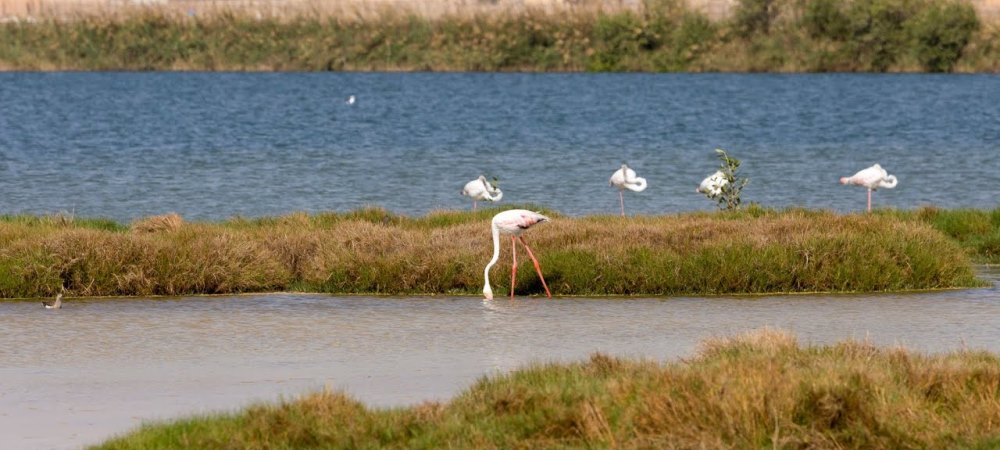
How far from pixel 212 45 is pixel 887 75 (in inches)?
1422

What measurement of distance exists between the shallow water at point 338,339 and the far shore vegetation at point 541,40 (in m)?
66.0

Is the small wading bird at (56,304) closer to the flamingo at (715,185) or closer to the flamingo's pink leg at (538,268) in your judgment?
the flamingo's pink leg at (538,268)

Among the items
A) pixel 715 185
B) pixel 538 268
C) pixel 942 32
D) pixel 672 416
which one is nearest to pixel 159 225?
pixel 538 268

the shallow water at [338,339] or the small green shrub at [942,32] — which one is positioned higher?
the shallow water at [338,339]

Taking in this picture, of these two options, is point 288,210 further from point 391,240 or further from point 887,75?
point 887,75

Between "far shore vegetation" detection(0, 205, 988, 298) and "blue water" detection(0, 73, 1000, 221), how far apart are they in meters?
10.1

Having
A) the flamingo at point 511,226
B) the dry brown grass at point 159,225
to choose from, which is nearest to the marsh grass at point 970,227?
the flamingo at point 511,226

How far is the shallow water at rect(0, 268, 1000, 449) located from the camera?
37.7ft

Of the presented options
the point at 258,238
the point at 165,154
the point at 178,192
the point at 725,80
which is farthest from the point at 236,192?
the point at 725,80

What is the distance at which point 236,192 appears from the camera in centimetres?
3212

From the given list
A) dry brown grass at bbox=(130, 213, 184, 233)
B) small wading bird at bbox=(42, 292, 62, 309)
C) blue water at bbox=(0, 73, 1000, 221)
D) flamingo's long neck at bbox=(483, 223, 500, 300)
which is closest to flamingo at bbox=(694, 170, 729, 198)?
blue water at bbox=(0, 73, 1000, 221)

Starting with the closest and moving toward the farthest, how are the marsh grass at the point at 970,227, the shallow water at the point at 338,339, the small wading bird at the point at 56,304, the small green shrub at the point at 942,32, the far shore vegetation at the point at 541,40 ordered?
the shallow water at the point at 338,339 < the small wading bird at the point at 56,304 < the marsh grass at the point at 970,227 < the small green shrub at the point at 942,32 < the far shore vegetation at the point at 541,40

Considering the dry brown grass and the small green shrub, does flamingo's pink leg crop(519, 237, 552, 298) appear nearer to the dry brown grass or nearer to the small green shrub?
the dry brown grass

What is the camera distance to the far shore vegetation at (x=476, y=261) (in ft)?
54.5
